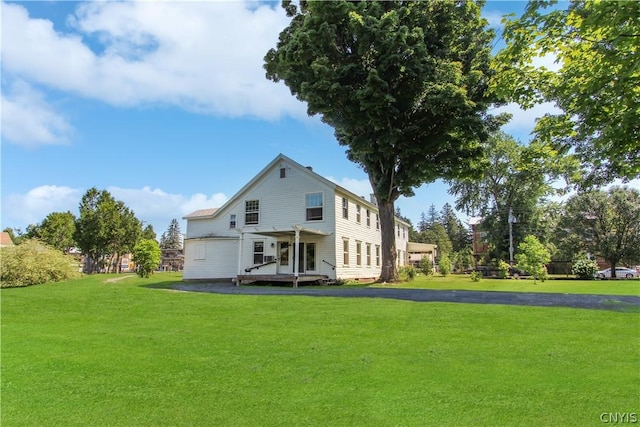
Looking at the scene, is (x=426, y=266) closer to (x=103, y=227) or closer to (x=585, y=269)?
(x=585, y=269)

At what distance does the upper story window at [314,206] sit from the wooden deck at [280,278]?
3396mm

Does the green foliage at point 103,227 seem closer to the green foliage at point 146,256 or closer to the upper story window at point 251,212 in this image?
the green foliage at point 146,256

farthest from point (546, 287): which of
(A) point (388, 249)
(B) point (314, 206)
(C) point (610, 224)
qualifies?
(C) point (610, 224)

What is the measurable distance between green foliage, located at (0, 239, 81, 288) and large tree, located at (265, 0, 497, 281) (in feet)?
47.1

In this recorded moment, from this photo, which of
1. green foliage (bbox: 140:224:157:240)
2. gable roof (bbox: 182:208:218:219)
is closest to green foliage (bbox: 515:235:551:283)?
gable roof (bbox: 182:208:218:219)

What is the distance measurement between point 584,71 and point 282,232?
15964 mm

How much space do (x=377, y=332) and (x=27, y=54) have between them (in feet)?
35.0

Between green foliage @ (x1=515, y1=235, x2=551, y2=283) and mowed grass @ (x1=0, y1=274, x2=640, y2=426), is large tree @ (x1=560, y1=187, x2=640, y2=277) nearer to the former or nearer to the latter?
green foliage @ (x1=515, y1=235, x2=551, y2=283)

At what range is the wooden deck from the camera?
18875 mm

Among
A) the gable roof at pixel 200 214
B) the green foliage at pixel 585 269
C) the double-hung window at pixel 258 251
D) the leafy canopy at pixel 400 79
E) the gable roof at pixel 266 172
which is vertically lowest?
the green foliage at pixel 585 269

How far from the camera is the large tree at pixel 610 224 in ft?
115

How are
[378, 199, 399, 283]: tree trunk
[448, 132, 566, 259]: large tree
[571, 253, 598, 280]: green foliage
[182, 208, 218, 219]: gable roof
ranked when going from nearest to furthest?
[378, 199, 399, 283]: tree trunk < [182, 208, 218, 219]: gable roof < [571, 253, 598, 280]: green foliage < [448, 132, 566, 259]: large tree

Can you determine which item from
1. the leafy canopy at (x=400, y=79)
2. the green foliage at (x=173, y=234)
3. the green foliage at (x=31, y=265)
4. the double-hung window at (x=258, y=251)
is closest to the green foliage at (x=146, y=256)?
the green foliage at (x=31, y=265)

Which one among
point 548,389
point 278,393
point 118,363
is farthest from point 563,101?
point 118,363
